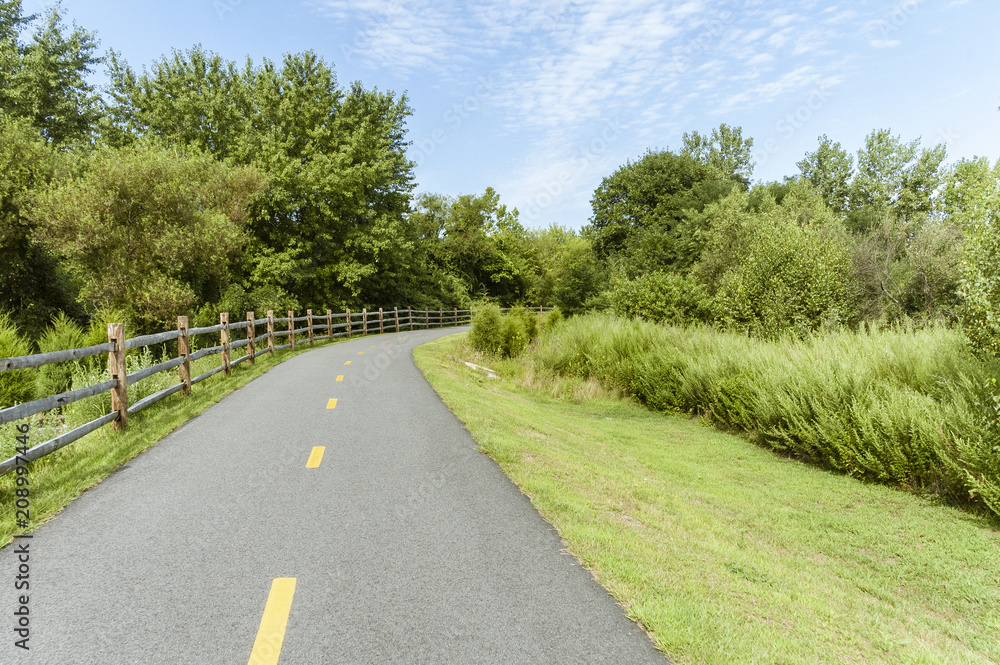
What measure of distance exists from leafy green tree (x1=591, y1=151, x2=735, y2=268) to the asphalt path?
38.4m

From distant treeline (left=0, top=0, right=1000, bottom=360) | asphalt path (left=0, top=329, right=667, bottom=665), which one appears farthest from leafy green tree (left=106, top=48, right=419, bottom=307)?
asphalt path (left=0, top=329, right=667, bottom=665)

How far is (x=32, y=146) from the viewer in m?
20.2

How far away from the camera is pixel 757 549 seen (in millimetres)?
5172

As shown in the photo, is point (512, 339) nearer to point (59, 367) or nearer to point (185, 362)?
point (185, 362)

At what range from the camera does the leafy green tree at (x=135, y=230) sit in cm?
1928

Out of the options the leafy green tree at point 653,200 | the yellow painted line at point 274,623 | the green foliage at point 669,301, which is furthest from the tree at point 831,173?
the yellow painted line at point 274,623

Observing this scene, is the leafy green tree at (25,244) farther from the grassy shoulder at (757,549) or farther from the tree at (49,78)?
the grassy shoulder at (757,549)

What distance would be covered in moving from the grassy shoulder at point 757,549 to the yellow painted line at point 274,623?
6.66 feet

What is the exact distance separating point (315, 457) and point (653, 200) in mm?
45371

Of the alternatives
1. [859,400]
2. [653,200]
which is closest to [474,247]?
[653,200]

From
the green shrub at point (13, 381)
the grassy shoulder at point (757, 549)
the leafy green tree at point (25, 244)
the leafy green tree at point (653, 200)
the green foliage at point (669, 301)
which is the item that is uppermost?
the leafy green tree at point (653, 200)

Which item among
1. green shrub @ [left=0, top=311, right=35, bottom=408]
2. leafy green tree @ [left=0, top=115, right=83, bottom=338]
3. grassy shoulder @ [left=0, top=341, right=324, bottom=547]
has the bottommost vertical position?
grassy shoulder @ [left=0, top=341, right=324, bottom=547]

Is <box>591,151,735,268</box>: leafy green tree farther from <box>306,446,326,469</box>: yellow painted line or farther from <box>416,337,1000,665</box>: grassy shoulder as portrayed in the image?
<box>306,446,326,469</box>: yellow painted line

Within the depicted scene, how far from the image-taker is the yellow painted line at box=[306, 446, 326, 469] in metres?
6.18
